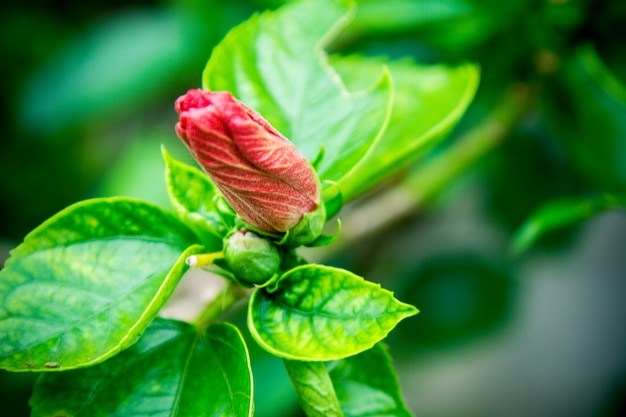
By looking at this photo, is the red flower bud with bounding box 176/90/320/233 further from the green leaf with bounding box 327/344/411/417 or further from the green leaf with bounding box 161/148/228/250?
the green leaf with bounding box 327/344/411/417

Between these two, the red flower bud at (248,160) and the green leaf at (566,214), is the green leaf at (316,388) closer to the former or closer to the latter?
the red flower bud at (248,160)

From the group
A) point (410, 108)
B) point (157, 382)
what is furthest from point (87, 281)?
point (410, 108)

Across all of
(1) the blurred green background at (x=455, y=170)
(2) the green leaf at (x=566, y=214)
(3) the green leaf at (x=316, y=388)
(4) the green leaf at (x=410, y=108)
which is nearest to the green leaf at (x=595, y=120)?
(1) the blurred green background at (x=455, y=170)

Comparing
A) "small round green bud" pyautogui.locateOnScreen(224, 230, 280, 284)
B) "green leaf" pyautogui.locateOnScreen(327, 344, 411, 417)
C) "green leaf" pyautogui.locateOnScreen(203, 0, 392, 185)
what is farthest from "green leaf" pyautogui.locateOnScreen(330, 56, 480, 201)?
"green leaf" pyautogui.locateOnScreen(327, 344, 411, 417)

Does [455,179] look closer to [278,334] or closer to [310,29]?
[310,29]

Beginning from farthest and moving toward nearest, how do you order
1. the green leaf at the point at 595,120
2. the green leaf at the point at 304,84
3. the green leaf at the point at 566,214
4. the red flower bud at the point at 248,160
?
the green leaf at the point at 595,120
the green leaf at the point at 566,214
the green leaf at the point at 304,84
the red flower bud at the point at 248,160
